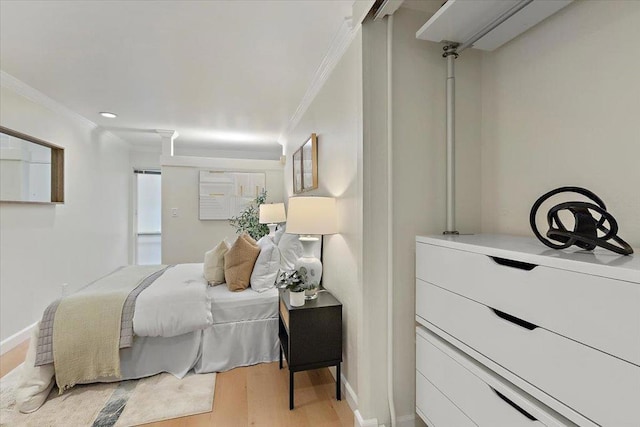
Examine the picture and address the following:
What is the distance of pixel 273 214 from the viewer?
12.7 feet

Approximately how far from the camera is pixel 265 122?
3943 mm

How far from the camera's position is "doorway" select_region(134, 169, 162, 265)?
218 inches

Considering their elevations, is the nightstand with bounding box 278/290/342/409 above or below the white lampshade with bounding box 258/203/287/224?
below

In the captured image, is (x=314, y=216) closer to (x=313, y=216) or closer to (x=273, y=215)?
(x=313, y=216)

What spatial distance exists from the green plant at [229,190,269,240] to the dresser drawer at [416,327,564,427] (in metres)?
3.40

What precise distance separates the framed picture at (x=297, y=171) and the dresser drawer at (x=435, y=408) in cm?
223

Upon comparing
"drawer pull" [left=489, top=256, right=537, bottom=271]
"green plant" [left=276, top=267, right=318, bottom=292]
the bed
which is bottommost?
→ the bed

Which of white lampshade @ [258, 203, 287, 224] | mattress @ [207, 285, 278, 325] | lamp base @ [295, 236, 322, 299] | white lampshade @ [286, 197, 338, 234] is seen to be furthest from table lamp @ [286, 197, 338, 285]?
white lampshade @ [258, 203, 287, 224]

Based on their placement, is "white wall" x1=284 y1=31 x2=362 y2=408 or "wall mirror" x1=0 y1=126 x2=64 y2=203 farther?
"wall mirror" x1=0 y1=126 x2=64 y2=203

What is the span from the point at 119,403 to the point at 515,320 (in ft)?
7.63

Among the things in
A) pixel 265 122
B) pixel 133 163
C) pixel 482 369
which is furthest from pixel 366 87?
pixel 133 163

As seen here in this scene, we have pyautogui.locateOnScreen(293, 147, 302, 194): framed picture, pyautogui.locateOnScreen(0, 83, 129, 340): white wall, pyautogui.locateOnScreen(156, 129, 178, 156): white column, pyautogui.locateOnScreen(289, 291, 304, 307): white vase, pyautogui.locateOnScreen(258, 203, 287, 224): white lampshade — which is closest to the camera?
pyautogui.locateOnScreen(289, 291, 304, 307): white vase

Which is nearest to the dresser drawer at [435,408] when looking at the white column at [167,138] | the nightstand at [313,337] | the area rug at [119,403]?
the nightstand at [313,337]

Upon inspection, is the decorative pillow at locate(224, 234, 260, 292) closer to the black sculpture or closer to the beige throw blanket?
the beige throw blanket
